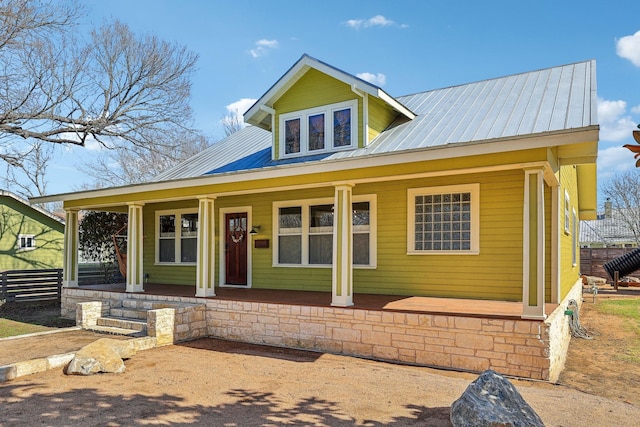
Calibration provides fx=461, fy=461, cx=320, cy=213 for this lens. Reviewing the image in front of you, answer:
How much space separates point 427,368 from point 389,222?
11.3ft

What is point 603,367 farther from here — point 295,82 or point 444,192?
point 295,82

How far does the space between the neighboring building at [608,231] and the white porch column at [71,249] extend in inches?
1347

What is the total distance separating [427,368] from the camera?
21.3 ft

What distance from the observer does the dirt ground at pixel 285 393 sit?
456 cm

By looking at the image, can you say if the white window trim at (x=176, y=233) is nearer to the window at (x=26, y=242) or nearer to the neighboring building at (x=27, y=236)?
the neighboring building at (x=27, y=236)

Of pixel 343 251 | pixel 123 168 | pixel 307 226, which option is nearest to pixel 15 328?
pixel 307 226

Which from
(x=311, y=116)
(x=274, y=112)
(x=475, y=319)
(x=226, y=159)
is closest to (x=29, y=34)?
(x=226, y=159)

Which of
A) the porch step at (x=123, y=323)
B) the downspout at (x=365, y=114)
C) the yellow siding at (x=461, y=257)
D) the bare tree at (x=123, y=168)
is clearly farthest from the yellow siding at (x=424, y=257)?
the bare tree at (x=123, y=168)

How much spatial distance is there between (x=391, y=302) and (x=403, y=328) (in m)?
1.23

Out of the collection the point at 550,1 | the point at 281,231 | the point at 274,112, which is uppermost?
the point at 550,1

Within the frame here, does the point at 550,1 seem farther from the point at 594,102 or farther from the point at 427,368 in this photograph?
the point at 427,368

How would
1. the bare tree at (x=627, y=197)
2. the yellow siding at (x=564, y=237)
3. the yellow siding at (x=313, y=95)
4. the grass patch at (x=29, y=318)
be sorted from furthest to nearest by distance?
the bare tree at (x=627, y=197), the grass patch at (x=29, y=318), the yellow siding at (x=313, y=95), the yellow siding at (x=564, y=237)

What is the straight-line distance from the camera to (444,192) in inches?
344

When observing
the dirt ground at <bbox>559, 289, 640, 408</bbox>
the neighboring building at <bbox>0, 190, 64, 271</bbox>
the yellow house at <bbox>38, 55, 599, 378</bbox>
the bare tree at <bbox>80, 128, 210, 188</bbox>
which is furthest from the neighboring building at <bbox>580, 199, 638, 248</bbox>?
the neighboring building at <bbox>0, 190, 64, 271</bbox>
